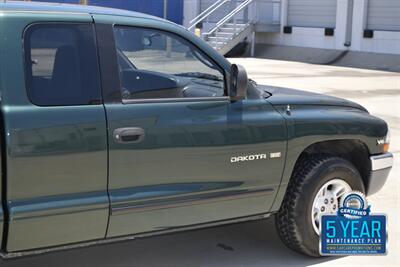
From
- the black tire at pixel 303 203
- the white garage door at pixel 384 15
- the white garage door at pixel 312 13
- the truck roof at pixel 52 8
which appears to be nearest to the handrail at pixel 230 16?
the white garage door at pixel 312 13

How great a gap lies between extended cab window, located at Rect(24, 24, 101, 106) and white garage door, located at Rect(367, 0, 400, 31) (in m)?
23.2

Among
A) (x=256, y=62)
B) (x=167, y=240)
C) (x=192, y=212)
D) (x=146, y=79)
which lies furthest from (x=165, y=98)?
(x=256, y=62)

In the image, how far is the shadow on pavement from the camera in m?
4.50

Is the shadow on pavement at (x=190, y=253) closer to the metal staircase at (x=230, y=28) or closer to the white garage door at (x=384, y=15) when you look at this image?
the white garage door at (x=384, y=15)

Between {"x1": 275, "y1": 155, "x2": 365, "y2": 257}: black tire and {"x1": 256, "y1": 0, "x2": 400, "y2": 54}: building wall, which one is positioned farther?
{"x1": 256, "y1": 0, "x2": 400, "y2": 54}: building wall

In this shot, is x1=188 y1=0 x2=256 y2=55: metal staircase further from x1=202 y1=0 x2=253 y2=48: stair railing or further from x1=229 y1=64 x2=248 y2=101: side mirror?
x1=229 y1=64 x2=248 y2=101: side mirror

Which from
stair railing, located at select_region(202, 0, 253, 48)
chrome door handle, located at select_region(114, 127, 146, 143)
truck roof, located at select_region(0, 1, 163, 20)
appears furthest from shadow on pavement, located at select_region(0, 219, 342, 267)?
stair railing, located at select_region(202, 0, 253, 48)

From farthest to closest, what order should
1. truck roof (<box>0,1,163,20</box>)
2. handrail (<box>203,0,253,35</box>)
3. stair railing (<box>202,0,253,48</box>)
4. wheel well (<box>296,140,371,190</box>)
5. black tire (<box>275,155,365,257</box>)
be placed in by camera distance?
handrail (<box>203,0,253,35</box>)
stair railing (<box>202,0,253,48</box>)
wheel well (<box>296,140,371,190</box>)
black tire (<box>275,155,365,257</box>)
truck roof (<box>0,1,163,20</box>)

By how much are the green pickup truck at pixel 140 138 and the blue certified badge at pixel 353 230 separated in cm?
9

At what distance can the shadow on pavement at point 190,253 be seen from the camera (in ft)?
14.8

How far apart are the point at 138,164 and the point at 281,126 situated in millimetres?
1138

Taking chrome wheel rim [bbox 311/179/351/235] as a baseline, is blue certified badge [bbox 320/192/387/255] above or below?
below

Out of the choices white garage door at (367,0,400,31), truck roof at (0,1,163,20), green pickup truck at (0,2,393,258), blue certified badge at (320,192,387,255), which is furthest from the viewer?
white garage door at (367,0,400,31)

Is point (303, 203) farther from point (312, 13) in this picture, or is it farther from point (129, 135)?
point (312, 13)
